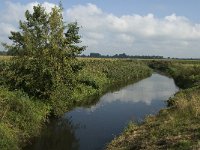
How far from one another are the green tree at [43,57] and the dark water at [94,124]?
2.63 metres

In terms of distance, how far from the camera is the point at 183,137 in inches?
687

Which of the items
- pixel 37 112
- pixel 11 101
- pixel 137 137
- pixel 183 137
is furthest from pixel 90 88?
pixel 183 137

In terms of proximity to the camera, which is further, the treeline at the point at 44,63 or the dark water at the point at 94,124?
the treeline at the point at 44,63

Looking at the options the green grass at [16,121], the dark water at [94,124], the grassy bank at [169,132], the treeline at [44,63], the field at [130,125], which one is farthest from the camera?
the treeline at [44,63]

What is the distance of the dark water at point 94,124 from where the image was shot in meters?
23.8

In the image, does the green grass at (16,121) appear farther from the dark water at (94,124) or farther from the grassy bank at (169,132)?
the grassy bank at (169,132)

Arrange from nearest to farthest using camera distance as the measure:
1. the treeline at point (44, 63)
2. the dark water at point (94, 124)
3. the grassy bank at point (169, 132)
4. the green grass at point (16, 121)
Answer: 1. the grassy bank at point (169, 132)
2. the green grass at point (16, 121)
3. the dark water at point (94, 124)
4. the treeline at point (44, 63)

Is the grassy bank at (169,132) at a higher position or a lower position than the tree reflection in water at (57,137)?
higher

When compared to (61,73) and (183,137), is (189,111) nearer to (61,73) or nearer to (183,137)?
(183,137)

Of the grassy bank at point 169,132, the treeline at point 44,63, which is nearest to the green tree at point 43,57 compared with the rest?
the treeline at point 44,63

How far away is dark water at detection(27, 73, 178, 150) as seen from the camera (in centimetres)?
2383

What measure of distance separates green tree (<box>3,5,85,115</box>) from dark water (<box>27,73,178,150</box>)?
2.63 metres

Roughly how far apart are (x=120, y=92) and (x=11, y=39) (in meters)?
24.6

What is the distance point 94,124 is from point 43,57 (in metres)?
6.73
